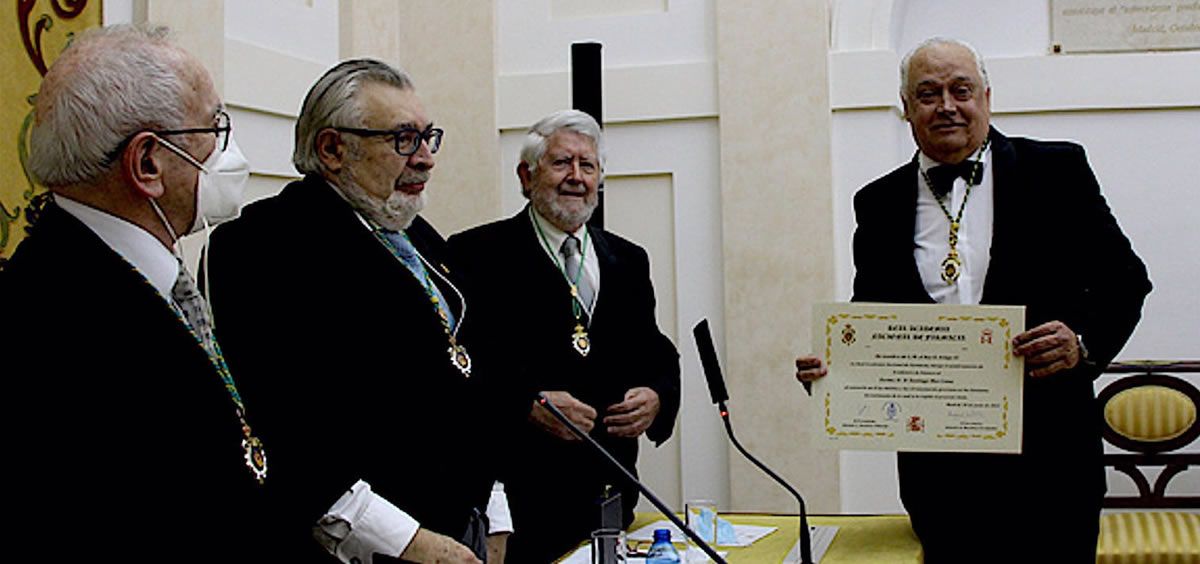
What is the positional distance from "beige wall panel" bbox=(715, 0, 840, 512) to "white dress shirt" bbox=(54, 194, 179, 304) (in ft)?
10.2

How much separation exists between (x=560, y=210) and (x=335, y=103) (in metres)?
1.27

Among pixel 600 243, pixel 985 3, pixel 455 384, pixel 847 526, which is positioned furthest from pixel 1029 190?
pixel 985 3

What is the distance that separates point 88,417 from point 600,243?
222cm

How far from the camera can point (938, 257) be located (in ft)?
10.1

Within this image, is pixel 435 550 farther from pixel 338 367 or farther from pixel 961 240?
pixel 961 240

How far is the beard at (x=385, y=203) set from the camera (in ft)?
7.77

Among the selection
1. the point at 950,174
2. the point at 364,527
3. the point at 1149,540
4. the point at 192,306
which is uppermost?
the point at 950,174

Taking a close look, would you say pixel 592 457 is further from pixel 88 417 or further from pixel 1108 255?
pixel 88 417

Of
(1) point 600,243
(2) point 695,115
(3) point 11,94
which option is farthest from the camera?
(2) point 695,115

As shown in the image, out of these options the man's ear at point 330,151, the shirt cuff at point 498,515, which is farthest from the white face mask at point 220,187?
the shirt cuff at point 498,515

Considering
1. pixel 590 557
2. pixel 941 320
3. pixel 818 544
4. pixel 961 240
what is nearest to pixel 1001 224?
pixel 961 240

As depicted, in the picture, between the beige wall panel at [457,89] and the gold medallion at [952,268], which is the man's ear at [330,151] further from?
the beige wall panel at [457,89]

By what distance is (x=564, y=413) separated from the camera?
3.21 metres

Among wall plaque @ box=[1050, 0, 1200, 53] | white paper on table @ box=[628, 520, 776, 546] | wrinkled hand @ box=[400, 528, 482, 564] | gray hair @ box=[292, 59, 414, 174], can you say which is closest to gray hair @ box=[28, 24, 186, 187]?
gray hair @ box=[292, 59, 414, 174]
